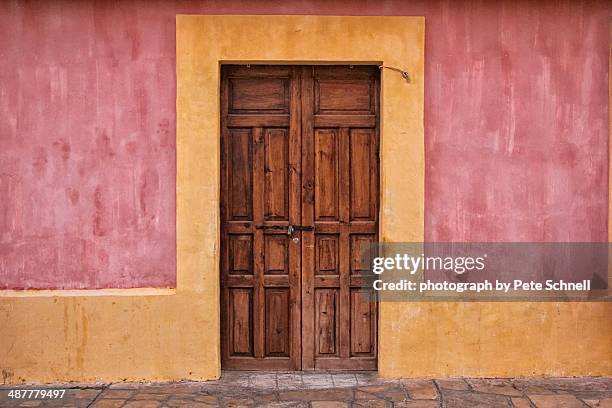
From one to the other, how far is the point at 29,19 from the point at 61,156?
1.12 meters

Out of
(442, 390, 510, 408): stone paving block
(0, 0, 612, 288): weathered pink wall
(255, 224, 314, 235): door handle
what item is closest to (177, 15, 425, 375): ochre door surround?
(0, 0, 612, 288): weathered pink wall

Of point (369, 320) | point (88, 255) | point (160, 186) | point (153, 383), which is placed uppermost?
point (160, 186)

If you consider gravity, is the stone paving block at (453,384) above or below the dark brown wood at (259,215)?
below

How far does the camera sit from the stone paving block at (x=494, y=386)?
231 inches

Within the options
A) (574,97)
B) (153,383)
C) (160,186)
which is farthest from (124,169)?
(574,97)

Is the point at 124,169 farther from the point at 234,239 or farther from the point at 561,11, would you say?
the point at 561,11

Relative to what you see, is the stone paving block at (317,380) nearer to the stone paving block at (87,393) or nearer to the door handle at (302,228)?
the door handle at (302,228)

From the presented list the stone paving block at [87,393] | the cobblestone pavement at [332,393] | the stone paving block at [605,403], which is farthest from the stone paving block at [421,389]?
the stone paving block at [87,393]

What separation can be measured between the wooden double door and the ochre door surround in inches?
7.1

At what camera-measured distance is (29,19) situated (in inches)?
240

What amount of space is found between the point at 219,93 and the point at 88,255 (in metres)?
1.69

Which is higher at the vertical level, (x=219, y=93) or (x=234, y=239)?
(x=219, y=93)

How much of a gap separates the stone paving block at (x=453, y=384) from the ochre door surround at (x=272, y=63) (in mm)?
442

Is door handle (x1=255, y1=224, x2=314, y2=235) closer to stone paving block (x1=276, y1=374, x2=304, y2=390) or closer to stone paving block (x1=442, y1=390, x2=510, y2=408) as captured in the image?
stone paving block (x1=276, y1=374, x2=304, y2=390)
